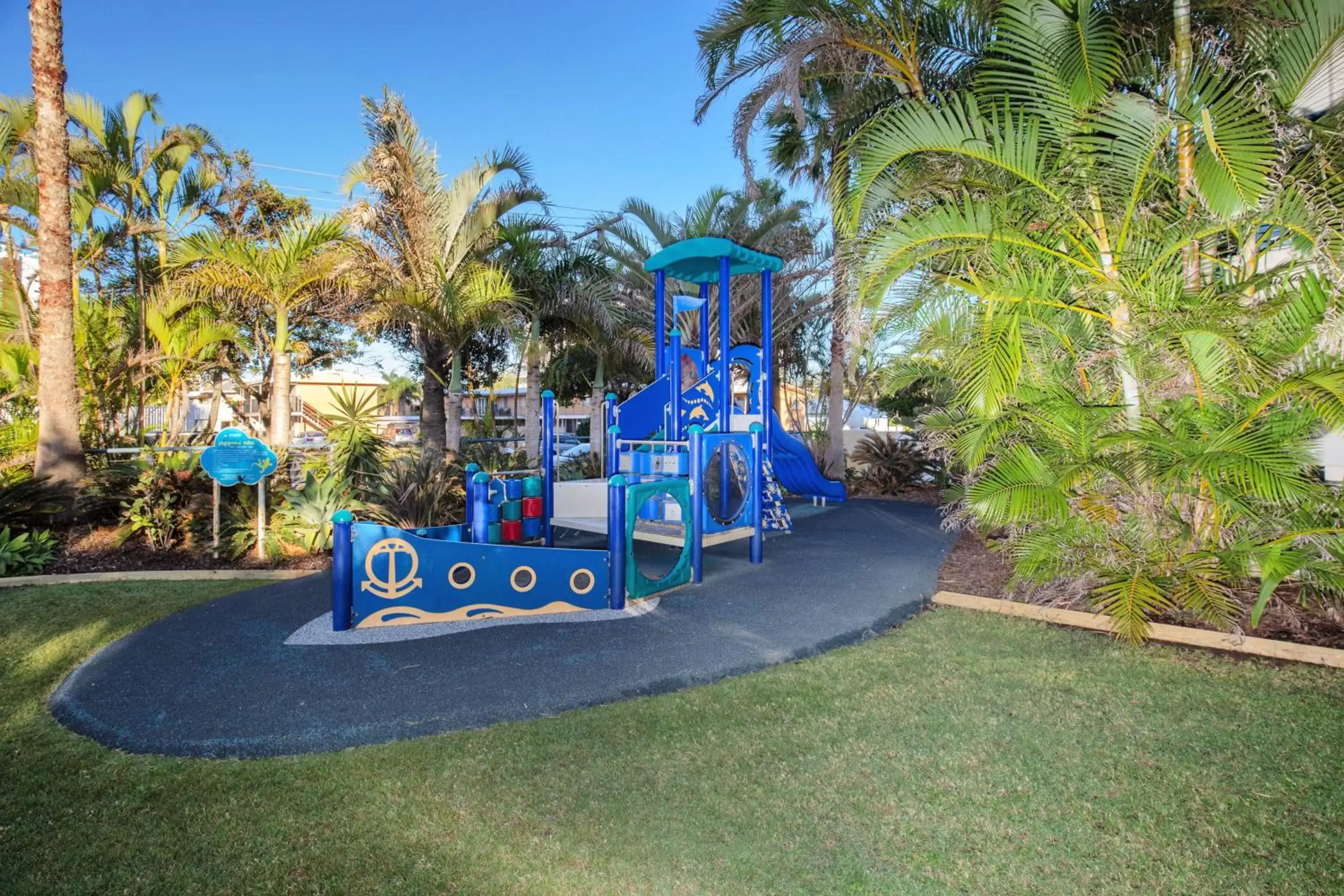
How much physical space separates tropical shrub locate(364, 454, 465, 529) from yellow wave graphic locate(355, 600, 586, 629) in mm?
2171

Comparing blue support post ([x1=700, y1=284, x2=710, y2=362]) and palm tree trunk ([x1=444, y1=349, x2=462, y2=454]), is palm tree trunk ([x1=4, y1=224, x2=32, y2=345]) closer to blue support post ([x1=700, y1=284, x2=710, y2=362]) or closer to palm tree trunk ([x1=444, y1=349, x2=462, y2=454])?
palm tree trunk ([x1=444, y1=349, x2=462, y2=454])

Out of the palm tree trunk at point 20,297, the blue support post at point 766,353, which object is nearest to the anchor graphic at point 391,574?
the blue support post at point 766,353

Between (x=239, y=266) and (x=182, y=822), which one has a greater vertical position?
(x=239, y=266)

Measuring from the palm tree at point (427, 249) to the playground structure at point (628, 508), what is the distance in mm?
2098

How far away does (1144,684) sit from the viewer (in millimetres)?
3920

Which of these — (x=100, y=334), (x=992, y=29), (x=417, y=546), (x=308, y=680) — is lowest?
(x=308, y=680)

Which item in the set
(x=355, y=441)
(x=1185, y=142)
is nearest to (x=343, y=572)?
(x=355, y=441)

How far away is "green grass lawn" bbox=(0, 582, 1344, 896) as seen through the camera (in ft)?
7.45

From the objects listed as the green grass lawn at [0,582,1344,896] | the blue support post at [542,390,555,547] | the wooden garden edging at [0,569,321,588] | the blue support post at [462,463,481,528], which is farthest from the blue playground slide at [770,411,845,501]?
the green grass lawn at [0,582,1344,896]

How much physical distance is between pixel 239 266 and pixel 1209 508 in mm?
11155

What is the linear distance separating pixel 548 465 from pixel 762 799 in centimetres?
564

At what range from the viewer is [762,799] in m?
2.72

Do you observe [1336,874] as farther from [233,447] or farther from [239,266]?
[239,266]

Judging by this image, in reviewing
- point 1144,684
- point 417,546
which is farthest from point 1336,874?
point 417,546
